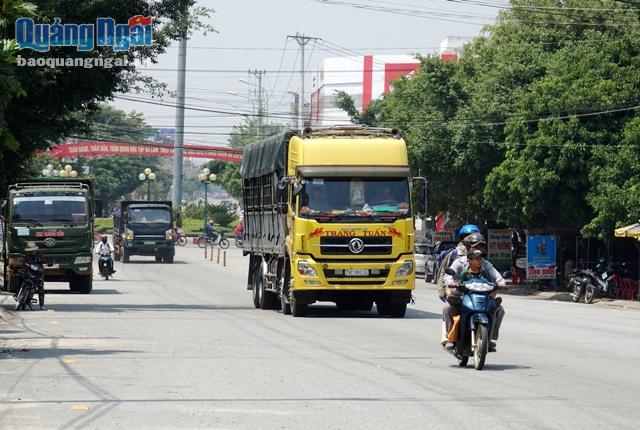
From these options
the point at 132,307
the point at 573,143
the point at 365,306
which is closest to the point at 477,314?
the point at 365,306

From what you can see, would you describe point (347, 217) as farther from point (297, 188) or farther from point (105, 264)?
point (105, 264)

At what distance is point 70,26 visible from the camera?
28.5 meters

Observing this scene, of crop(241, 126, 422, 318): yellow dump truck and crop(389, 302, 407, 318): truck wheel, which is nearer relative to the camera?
Result: crop(241, 126, 422, 318): yellow dump truck

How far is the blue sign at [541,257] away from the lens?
153ft

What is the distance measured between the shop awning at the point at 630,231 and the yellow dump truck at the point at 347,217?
15.8m

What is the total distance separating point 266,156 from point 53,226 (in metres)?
8.79

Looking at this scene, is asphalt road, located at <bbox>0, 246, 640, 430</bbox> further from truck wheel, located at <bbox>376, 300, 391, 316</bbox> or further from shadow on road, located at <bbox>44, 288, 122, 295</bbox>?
shadow on road, located at <bbox>44, 288, 122, 295</bbox>

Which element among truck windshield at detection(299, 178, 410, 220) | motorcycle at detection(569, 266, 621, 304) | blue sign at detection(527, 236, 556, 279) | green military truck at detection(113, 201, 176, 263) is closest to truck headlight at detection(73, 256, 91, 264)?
truck windshield at detection(299, 178, 410, 220)

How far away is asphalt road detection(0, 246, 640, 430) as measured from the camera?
1088cm

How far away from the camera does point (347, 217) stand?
81.6ft

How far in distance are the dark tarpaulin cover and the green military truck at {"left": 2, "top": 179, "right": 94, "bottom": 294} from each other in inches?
217

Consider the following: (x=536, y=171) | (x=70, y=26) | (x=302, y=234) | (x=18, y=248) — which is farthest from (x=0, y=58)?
(x=536, y=171)

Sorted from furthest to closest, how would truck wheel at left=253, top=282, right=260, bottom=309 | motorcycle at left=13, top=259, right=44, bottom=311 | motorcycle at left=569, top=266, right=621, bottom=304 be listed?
motorcycle at left=569, top=266, right=621, bottom=304
truck wheel at left=253, top=282, right=260, bottom=309
motorcycle at left=13, top=259, right=44, bottom=311

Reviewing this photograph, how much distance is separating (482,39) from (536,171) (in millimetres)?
21916
